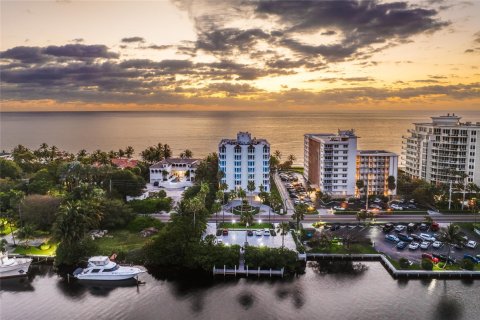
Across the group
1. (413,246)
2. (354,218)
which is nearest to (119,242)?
(354,218)

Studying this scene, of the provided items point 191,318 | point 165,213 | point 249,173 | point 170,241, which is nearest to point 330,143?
point 249,173

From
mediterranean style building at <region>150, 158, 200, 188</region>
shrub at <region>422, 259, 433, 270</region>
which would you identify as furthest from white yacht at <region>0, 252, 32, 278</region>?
shrub at <region>422, 259, 433, 270</region>

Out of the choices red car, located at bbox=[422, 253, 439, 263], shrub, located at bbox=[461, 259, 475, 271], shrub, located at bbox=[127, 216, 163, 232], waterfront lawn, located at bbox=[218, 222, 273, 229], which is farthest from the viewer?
waterfront lawn, located at bbox=[218, 222, 273, 229]

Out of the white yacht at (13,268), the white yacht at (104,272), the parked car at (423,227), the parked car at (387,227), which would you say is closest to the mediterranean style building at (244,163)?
the parked car at (387,227)

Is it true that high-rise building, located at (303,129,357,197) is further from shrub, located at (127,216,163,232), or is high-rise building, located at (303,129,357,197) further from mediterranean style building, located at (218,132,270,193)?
shrub, located at (127,216,163,232)

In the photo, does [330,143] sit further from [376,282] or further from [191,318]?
[191,318]

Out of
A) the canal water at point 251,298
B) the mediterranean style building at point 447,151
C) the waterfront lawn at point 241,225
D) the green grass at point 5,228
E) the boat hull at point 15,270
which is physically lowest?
the canal water at point 251,298

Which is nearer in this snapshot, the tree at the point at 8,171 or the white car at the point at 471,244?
the white car at the point at 471,244

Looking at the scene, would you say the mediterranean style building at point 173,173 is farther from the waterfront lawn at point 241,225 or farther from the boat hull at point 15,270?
the boat hull at point 15,270
